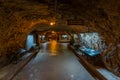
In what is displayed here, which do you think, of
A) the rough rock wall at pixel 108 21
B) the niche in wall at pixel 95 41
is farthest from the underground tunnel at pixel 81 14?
the niche in wall at pixel 95 41

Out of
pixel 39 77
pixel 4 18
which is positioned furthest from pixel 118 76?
pixel 4 18

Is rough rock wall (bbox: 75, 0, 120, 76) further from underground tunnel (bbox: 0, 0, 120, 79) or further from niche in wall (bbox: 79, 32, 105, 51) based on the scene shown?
niche in wall (bbox: 79, 32, 105, 51)

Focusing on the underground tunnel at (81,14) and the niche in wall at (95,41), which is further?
the niche in wall at (95,41)

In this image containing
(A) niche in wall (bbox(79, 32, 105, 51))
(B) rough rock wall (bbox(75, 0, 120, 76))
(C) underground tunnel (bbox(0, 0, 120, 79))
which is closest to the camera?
(B) rough rock wall (bbox(75, 0, 120, 76))

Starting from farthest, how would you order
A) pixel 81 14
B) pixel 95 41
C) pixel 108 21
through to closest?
1. pixel 95 41
2. pixel 81 14
3. pixel 108 21

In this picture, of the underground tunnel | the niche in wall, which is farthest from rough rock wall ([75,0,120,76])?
the niche in wall

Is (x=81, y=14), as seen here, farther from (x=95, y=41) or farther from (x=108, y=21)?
(x=95, y=41)

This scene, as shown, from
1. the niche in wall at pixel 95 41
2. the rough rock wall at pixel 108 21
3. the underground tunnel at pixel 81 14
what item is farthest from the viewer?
the niche in wall at pixel 95 41

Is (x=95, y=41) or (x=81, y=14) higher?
(x=81, y=14)

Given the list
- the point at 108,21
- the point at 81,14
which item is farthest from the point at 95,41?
the point at 108,21

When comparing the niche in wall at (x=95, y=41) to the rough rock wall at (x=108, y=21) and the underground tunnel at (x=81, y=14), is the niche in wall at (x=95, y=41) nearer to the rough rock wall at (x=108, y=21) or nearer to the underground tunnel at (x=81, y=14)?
the underground tunnel at (x=81, y=14)

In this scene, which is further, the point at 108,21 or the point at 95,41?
the point at 95,41

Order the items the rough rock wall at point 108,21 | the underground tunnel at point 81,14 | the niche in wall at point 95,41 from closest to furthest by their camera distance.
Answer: the rough rock wall at point 108,21 < the underground tunnel at point 81,14 < the niche in wall at point 95,41

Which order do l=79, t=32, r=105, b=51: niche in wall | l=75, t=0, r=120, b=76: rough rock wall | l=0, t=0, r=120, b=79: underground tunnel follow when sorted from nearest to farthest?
l=75, t=0, r=120, b=76: rough rock wall < l=0, t=0, r=120, b=79: underground tunnel < l=79, t=32, r=105, b=51: niche in wall
